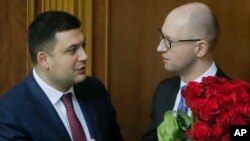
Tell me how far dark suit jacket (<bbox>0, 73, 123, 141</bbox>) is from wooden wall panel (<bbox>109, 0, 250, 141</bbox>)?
54cm

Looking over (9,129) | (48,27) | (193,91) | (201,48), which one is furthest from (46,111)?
(193,91)

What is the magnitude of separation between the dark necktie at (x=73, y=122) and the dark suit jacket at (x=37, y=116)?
46mm

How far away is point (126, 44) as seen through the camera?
252 cm

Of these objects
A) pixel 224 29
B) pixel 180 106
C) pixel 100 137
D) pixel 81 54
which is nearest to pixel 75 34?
pixel 81 54

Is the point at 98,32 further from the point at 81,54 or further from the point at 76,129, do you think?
the point at 76,129

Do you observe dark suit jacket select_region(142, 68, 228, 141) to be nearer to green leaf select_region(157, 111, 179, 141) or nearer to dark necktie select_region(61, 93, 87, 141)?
dark necktie select_region(61, 93, 87, 141)

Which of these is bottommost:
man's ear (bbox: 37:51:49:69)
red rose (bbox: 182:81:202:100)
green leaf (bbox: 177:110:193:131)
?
man's ear (bbox: 37:51:49:69)

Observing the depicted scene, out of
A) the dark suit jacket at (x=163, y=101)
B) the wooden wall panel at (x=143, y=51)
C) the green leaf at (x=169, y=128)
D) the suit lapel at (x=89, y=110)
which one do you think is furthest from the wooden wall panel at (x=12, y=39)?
the green leaf at (x=169, y=128)

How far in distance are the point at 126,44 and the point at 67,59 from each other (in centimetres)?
72

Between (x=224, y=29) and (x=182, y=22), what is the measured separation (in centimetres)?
51

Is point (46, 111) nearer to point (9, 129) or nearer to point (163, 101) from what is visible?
point (9, 129)

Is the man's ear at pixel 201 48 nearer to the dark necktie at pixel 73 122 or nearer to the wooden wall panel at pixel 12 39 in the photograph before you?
the dark necktie at pixel 73 122

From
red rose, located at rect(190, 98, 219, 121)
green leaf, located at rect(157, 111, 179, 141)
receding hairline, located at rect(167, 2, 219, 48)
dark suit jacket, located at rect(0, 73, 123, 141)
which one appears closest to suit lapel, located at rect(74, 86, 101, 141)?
dark suit jacket, located at rect(0, 73, 123, 141)

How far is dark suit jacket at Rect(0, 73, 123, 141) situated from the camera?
5.50 feet
